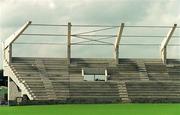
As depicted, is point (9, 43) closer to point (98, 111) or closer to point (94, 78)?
point (94, 78)

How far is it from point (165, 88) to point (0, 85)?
24.6 metres

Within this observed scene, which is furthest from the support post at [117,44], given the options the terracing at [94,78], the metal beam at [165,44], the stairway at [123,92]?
the metal beam at [165,44]

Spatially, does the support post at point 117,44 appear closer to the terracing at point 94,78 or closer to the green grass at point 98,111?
the terracing at point 94,78

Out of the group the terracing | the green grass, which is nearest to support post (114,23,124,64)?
the terracing

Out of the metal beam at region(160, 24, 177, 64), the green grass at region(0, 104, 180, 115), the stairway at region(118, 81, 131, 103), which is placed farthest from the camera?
A: the metal beam at region(160, 24, 177, 64)

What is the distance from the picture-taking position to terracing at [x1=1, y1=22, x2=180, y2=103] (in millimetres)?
45562

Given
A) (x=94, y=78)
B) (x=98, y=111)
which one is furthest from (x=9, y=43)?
(x=98, y=111)

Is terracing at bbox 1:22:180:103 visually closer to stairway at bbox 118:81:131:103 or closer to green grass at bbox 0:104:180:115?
stairway at bbox 118:81:131:103

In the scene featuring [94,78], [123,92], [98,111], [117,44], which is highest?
[117,44]

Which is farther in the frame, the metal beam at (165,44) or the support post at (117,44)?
the metal beam at (165,44)

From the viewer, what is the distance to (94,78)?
4994cm

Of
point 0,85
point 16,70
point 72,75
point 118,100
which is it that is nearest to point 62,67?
point 72,75

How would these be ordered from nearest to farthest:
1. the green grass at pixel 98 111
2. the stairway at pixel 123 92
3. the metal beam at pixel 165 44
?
the green grass at pixel 98 111, the stairway at pixel 123 92, the metal beam at pixel 165 44

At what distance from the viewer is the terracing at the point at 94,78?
45.6 m
